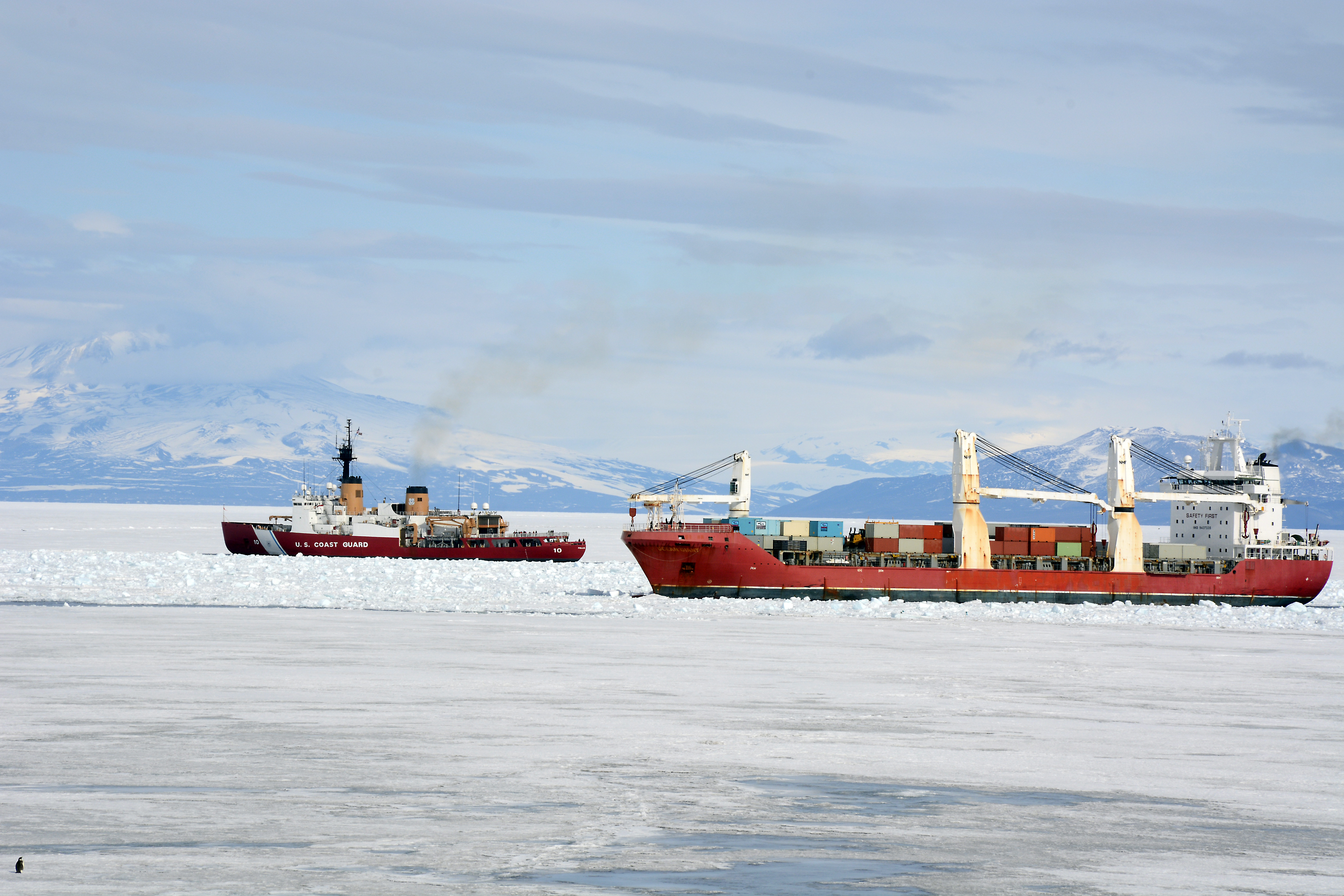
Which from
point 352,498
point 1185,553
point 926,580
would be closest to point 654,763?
point 926,580

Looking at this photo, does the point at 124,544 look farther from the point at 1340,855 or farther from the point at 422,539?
the point at 1340,855

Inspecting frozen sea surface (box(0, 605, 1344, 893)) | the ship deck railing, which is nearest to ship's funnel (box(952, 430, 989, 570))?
the ship deck railing

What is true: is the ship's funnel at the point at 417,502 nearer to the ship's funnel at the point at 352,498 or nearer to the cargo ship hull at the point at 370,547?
the ship's funnel at the point at 352,498

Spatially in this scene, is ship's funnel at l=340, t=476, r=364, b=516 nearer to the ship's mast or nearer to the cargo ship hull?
the ship's mast

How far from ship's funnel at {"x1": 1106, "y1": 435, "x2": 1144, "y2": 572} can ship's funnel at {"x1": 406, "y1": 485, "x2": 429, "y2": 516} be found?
53465 mm

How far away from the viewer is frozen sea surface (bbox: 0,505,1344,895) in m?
14.3

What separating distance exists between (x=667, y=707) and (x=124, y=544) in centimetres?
12162

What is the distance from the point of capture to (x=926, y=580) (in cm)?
6825

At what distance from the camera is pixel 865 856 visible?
14.9 metres

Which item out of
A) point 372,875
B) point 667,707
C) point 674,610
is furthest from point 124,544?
point 372,875

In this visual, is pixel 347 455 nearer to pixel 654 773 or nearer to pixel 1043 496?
pixel 1043 496

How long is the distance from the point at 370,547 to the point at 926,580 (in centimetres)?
4774

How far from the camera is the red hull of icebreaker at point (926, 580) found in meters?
66.2

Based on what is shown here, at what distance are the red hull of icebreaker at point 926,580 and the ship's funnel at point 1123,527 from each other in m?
0.59
